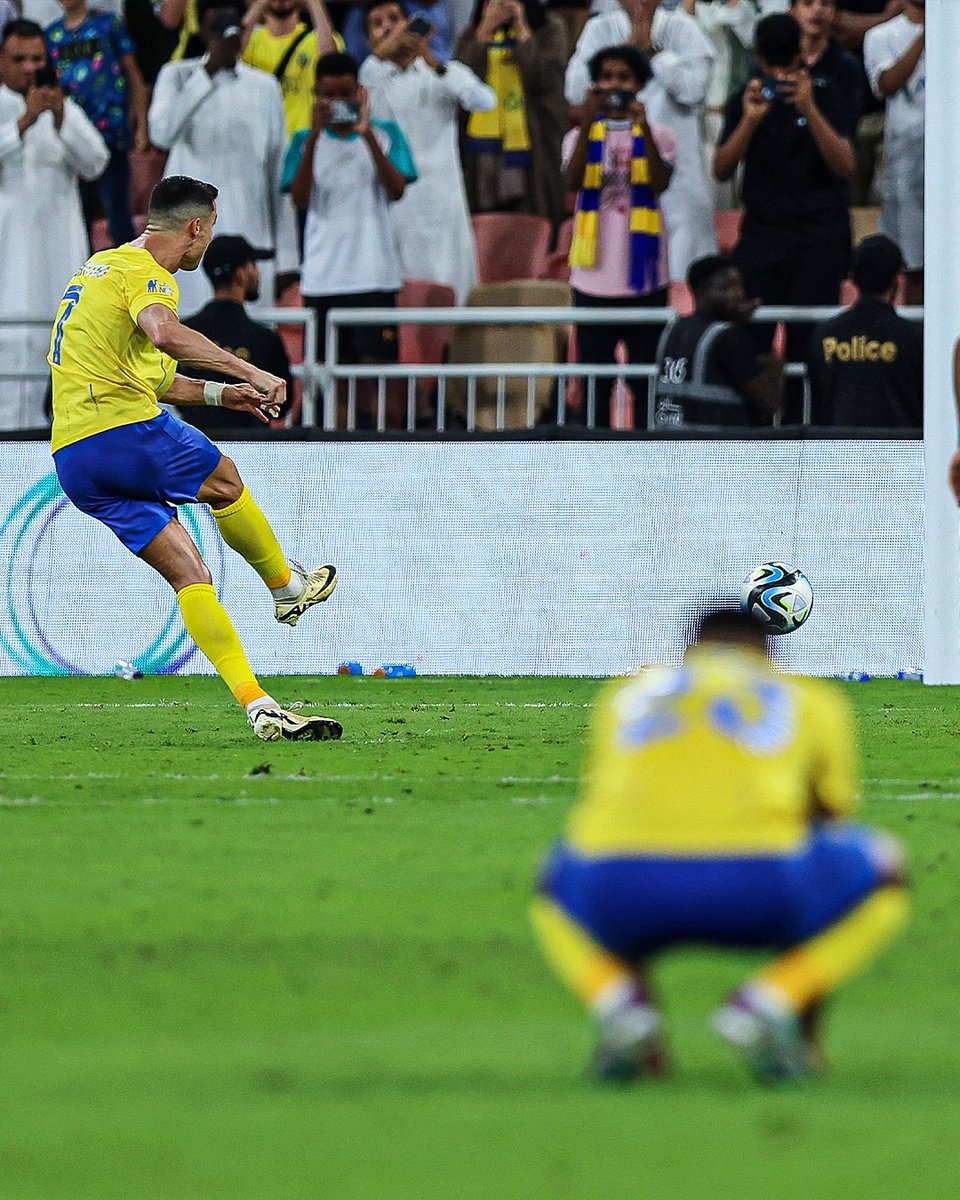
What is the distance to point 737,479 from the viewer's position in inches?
526

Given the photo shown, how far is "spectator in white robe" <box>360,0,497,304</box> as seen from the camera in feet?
49.3

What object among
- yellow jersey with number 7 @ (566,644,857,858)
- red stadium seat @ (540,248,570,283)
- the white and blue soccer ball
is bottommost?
the white and blue soccer ball

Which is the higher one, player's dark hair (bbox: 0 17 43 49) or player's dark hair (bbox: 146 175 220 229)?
player's dark hair (bbox: 0 17 43 49)

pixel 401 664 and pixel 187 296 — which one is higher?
pixel 187 296

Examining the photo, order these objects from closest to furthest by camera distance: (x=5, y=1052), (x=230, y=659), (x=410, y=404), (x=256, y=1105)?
1. (x=256, y=1105)
2. (x=5, y=1052)
3. (x=230, y=659)
4. (x=410, y=404)

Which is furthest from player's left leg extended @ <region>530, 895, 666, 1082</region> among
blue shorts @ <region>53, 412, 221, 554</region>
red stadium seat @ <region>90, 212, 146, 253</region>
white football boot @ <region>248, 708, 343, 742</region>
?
red stadium seat @ <region>90, 212, 146, 253</region>

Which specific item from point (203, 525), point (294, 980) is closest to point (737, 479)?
point (203, 525)

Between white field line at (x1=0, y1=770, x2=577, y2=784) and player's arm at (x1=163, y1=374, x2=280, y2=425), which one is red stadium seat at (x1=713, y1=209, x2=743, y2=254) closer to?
player's arm at (x1=163, y1=374, x2=280, y2=425)

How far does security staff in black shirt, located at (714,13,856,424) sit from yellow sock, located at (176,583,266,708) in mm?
5983

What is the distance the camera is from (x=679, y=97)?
14844 millimetres

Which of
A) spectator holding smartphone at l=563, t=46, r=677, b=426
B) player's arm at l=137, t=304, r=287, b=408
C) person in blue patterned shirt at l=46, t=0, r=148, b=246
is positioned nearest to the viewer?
player's arm at l=137, t=304, r=287, b=408

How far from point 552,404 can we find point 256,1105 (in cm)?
1122

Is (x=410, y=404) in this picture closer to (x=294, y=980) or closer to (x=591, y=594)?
(x=591, y=594)

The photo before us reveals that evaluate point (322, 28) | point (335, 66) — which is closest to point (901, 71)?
point (335, 66)
